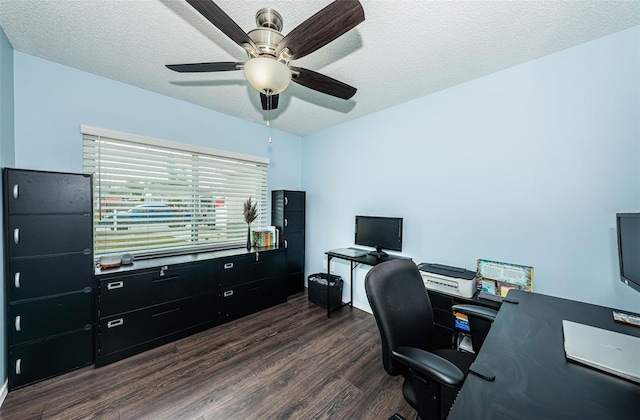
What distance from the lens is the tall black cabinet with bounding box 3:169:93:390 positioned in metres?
1.70

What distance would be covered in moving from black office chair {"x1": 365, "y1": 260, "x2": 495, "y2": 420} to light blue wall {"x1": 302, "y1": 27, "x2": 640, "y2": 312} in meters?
1.07

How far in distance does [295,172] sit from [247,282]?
2.05 metres

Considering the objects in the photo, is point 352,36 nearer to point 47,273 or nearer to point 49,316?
point 47,273

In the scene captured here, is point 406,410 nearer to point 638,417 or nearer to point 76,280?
point 638,417

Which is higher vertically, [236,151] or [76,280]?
[236,151]

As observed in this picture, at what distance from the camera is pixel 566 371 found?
0.85 meters

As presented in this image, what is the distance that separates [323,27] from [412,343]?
1.75m

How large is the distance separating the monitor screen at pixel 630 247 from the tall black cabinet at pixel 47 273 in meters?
3.66

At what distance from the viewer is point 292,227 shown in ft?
12.1

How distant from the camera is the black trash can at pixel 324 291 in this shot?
314 centimetres

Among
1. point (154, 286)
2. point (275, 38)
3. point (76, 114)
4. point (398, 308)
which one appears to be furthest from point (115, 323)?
point (275, 38)

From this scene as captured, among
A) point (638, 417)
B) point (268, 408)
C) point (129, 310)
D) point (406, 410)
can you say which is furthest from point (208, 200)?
point (638, 417)

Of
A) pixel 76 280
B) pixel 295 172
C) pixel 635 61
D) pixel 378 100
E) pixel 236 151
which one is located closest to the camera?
pixel 635 61

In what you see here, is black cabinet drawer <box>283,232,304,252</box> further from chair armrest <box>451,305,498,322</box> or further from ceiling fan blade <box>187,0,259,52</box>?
ceiling fan blade <box>187,0,259,52</box>
